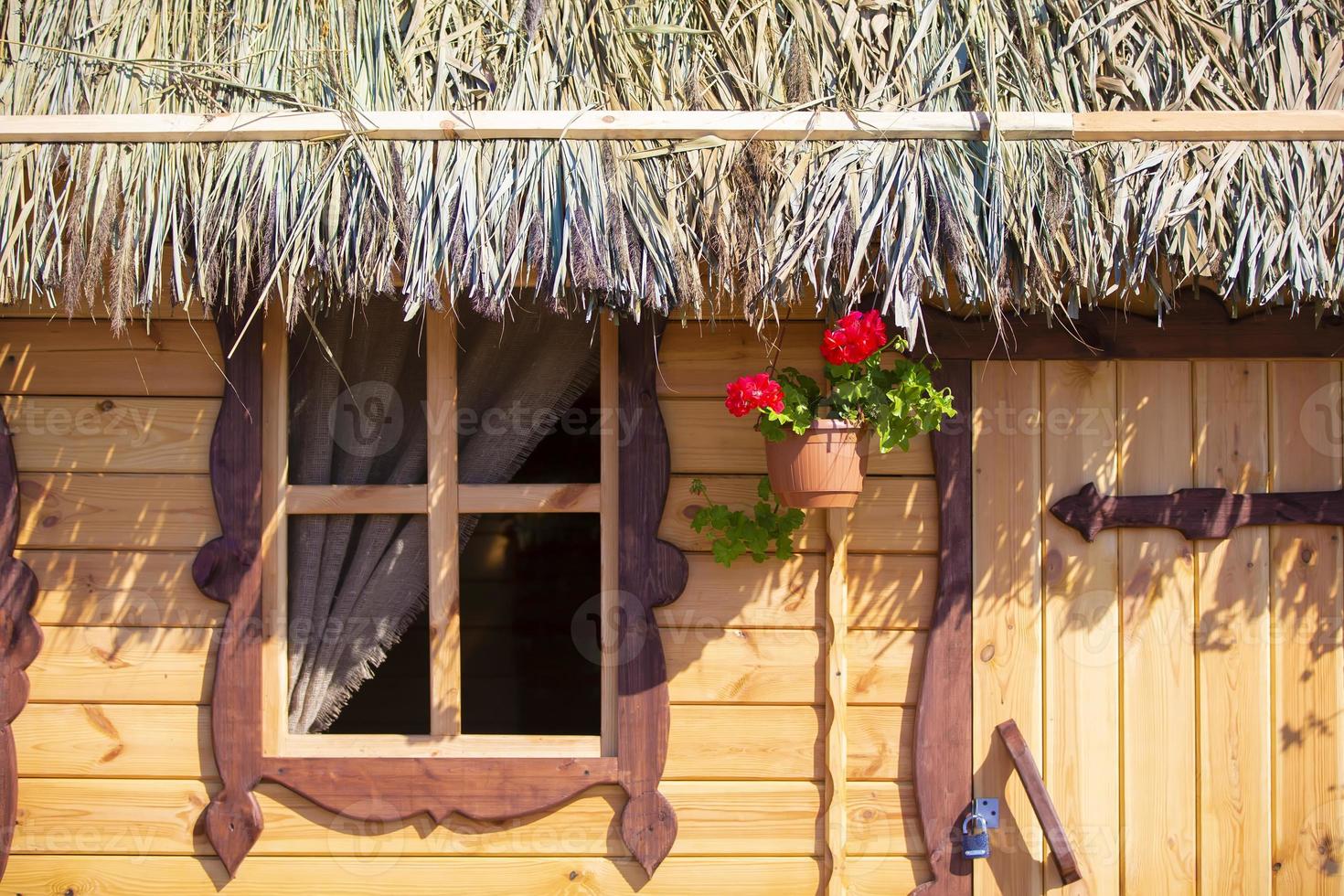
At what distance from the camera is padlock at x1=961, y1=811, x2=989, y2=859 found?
233 cm

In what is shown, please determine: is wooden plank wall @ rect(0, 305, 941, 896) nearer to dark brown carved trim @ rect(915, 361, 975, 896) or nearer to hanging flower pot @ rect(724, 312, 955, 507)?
dark brown carved trim @ rect(915, 361, 975, 896)

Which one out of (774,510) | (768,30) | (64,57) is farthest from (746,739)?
(64,57)

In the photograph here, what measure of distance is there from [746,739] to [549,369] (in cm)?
101

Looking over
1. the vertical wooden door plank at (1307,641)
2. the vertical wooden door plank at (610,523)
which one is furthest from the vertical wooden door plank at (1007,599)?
the vertical wooden door plank at (610,523)

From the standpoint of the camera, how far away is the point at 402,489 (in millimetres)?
2451

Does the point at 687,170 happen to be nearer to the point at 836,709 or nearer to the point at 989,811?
the point at 836,709

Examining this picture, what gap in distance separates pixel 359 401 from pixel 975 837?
5.88ft

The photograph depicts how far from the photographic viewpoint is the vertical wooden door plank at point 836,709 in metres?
2.36

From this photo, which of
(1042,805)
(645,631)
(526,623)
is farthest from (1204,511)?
(526,623)

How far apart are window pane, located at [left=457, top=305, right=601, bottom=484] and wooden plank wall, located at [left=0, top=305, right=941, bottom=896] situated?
0.83 ft

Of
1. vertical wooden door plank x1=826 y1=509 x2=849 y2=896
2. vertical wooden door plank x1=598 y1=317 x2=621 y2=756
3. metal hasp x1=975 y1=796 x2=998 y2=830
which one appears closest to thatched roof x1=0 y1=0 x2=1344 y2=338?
vertical wooden door plank x1=598 y1=317 x2=621 y2=756

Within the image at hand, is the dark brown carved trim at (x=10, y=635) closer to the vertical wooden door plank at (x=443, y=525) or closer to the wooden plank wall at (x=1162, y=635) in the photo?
the vertical wooden door plank at (x=443, y=525)

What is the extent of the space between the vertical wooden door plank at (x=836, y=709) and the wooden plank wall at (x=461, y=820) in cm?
4

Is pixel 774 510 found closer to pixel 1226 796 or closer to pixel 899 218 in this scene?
pixel 899 218
